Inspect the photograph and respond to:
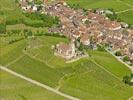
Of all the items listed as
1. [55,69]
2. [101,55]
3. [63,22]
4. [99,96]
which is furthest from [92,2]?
[99,96]

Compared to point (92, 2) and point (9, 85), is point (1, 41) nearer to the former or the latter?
point (9, 85)

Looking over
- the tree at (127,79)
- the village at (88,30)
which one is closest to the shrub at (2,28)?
the village at (88,30)

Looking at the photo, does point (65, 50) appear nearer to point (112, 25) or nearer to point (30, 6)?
point (112, 25)

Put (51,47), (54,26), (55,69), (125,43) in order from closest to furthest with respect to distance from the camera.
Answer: (55,69) → (51,47) → (125,43) → (54,26)

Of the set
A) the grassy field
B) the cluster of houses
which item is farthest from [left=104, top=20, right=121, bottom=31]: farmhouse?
the grassy field

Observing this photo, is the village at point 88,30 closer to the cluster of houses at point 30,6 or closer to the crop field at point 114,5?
the cluster of houses at point 30,6

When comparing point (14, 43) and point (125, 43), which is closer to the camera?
point (14, 43)
